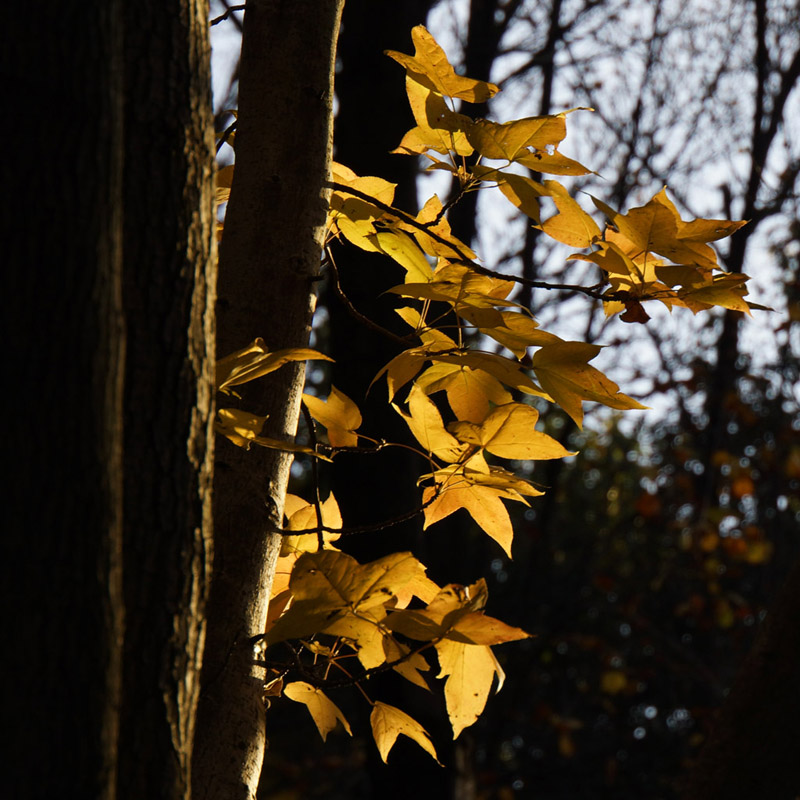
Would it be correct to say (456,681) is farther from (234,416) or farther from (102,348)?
(102,348)

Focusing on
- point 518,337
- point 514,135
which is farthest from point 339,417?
point 514,135

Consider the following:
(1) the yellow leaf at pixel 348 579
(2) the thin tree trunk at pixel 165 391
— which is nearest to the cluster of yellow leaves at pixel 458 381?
(1) the yellow leaf at pixel 348 579

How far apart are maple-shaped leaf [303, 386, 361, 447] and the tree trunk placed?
1.3 inches

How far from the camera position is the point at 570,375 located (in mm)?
626

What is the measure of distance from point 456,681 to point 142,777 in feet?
0.94

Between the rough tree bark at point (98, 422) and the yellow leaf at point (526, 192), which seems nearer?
the rough tree bark at point (98, 422)

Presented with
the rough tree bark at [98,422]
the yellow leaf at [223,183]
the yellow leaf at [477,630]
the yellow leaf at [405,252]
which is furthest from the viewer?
the yellow leaf at [223,183]

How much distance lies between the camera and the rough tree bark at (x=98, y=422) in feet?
1.11

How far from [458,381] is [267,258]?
0.62ft

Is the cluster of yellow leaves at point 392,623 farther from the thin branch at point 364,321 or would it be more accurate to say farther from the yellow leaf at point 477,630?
the thin branch at point 364,321

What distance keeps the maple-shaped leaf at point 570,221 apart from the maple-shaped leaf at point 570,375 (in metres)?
0.11

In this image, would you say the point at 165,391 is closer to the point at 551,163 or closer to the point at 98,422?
the point at 98,422

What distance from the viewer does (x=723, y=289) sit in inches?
25.3

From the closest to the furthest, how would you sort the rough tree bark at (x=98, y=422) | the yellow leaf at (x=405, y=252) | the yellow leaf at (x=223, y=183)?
1. the rough tree bark at (x=98, y=422)
2. the yellow leaf at (x=405, y=252)
3. the yellow leaf at (x=223, y=183)
